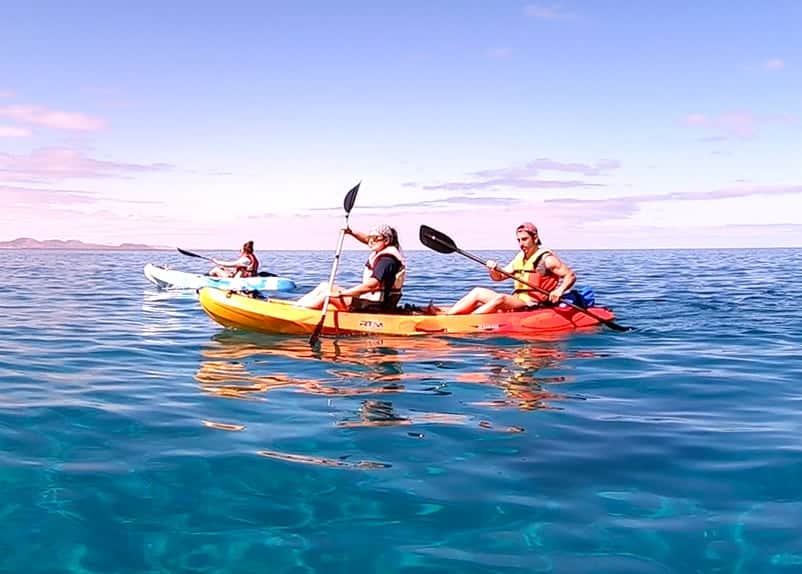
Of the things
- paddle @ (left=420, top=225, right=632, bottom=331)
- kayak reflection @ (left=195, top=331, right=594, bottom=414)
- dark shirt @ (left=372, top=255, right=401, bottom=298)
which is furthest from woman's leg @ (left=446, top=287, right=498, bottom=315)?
dark shirt @ (left=372, top=255, right=401, bottom=298)

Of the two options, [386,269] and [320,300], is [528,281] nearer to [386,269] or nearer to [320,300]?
[386,269]

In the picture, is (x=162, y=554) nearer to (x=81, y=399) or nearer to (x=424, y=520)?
(x=424, y=520)

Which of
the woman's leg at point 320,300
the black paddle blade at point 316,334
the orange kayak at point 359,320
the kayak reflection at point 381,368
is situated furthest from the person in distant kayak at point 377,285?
the kayak reflection at point 381,368

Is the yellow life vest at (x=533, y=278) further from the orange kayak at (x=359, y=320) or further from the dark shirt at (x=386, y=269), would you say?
the dark shirt at (x=386, y=269)

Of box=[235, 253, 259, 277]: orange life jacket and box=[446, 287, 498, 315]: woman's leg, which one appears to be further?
box=[235, 253, 259, 277]: orange life jacket

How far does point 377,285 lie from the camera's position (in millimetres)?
11797

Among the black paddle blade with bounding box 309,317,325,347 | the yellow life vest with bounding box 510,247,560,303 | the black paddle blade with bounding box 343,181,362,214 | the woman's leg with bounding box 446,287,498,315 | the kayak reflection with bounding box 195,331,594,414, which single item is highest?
the black paddle blade with bounding box 343,181,362,214

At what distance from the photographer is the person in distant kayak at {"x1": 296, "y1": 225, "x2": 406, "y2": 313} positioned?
1161cm

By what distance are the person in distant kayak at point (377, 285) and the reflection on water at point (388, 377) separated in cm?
81

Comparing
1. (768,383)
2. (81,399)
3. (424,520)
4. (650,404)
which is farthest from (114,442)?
(768,383)

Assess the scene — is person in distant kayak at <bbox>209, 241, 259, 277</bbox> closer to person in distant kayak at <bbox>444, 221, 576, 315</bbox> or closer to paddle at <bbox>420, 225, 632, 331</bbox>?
paddle at <bbox>420, 225, 632, 331</bbox>

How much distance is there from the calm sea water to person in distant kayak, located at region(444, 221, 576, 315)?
1915mm

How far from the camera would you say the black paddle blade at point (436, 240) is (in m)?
13.0

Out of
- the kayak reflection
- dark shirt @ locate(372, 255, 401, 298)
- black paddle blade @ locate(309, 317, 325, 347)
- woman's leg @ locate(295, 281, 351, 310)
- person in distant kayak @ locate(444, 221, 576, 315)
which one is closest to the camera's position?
the kayak reflection
